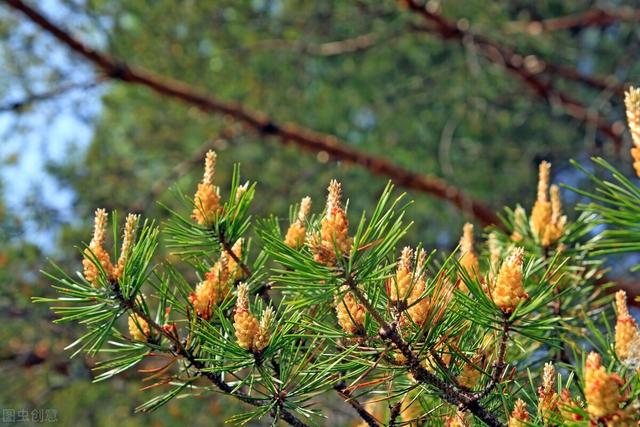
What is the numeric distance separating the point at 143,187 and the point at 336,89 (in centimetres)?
113

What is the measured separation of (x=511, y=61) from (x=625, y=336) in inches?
113

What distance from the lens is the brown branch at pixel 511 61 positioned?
10.3 ft

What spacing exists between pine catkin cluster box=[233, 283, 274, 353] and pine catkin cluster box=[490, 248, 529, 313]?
0.23 meters

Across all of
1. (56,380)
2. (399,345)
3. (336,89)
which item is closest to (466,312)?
(399,345)

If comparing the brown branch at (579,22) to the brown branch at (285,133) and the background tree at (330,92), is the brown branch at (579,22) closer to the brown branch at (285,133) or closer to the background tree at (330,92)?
the background tree at (330,92)

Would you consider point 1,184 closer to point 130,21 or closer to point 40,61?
point 40,61

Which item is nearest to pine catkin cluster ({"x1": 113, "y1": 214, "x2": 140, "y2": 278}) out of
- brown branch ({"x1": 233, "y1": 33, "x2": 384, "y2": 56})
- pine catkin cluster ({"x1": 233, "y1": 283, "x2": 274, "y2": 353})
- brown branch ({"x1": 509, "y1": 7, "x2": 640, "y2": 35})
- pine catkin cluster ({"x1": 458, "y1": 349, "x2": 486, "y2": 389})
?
pine catkin cluster ({"x1": 233, "y1": 283, "x2": 274, "y2": 353})

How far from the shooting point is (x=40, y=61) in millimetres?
3576

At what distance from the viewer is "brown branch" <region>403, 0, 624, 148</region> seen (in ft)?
10.3

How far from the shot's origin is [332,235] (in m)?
0.73

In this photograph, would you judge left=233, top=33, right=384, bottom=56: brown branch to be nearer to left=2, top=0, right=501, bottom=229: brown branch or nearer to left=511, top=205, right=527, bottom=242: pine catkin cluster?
left=2, top=0, right=501, bottom=229: brown branch

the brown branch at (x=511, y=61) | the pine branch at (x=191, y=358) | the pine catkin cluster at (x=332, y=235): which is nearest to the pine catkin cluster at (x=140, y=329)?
the pine branch at (x=191, y=358)

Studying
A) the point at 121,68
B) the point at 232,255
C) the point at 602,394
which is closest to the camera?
the point at 602,394

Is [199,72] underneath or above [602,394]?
underneath
